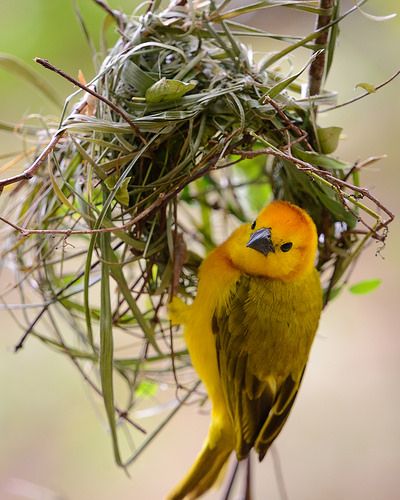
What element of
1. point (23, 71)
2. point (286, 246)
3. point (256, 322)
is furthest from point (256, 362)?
point (23, 71)

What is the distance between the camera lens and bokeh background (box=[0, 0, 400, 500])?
257 centimetres

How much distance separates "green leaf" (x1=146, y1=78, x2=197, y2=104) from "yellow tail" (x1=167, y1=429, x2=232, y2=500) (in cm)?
69

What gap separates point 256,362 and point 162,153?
1.31ft

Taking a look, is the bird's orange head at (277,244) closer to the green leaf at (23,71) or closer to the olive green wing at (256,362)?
the olive green wing at (256,362)

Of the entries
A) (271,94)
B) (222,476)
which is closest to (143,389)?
(222,476)

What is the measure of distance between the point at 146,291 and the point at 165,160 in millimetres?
253

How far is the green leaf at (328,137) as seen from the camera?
1.11m

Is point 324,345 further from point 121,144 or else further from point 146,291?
point 121,144

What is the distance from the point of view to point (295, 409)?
9.43 feet

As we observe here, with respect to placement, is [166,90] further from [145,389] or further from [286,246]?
[145,389]

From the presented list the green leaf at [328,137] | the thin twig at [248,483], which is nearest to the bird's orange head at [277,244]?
the green leaf at [328,137]

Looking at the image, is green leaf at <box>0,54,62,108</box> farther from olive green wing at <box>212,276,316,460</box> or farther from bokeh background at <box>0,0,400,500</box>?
bokeh background at <box>0,0,400,500</box>

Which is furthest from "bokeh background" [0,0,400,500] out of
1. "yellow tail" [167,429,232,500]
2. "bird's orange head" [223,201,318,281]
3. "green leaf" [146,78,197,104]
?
"green leaf" [146,78,197,104]

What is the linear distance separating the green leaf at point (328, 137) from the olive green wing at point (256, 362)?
27 cm
